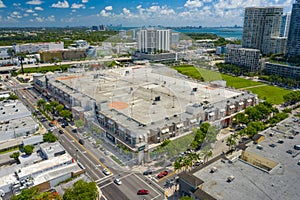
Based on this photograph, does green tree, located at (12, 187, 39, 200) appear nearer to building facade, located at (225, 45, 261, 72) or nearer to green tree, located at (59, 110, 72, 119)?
green tree, located at (59, 110, 72, 119)

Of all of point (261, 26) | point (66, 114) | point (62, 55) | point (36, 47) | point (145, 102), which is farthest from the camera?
point (36, 47)

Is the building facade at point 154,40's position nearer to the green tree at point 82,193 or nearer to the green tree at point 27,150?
the green tree at point 27,150

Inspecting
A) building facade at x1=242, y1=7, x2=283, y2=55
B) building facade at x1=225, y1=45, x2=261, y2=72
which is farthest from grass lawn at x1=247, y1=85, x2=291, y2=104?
building facade at x1=242, y1=7, x2=283, y2=55

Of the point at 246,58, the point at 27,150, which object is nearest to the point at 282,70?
the point at 246,58

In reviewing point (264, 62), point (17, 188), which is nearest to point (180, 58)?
point (264, 62)

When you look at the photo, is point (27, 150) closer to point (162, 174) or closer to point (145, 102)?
point (162, 174)

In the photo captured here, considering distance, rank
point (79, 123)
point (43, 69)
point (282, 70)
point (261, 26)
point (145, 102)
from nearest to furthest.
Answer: point (79, 123)
point (145, 102)
point (282, 70)
point (43, 69)
point (261, 26)
